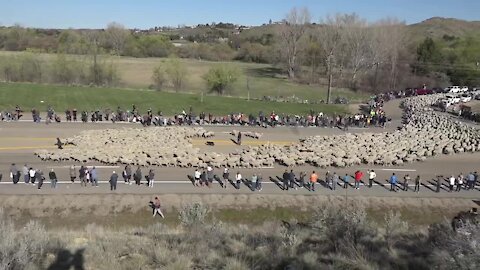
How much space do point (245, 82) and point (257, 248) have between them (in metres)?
85.2

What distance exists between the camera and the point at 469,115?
5250cm

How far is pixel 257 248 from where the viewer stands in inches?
548

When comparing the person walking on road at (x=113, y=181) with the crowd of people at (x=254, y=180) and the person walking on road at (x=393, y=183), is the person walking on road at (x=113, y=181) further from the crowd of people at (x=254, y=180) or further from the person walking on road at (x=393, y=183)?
the person walking on road at (x=393, y=183)

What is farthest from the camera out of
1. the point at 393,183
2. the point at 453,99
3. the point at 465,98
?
the point at 465,98

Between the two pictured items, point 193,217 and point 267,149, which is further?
point 267,149

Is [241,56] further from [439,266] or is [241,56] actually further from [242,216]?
[439,266]

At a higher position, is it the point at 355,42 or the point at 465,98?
the point at 355,42

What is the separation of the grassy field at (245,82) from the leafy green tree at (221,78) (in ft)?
6.71

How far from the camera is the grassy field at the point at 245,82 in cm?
8356

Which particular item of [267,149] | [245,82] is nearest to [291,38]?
[245,82]

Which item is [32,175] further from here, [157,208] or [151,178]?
[157,208]

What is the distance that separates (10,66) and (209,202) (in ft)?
218

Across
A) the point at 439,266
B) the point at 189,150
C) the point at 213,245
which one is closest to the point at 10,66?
the point at 189,150

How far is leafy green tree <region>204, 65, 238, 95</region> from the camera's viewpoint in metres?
75.5
